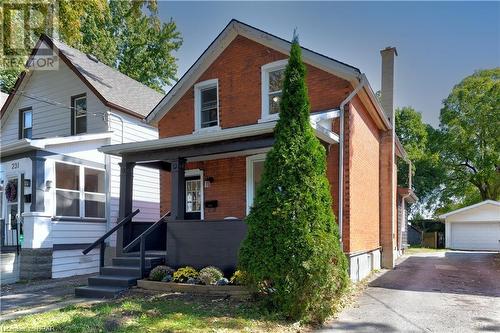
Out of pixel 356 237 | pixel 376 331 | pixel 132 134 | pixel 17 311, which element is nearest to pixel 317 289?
pixel 376 331

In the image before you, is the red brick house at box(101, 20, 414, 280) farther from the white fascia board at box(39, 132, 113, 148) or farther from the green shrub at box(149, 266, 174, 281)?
the white fascia board at box(39, 132, 113, 148)

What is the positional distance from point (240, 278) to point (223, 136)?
10.6 feet

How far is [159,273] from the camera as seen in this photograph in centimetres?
860

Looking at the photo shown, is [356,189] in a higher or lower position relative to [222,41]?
lower

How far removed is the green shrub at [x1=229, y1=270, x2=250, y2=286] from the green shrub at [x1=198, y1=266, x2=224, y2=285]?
311 mm

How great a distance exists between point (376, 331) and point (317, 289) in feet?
3.62

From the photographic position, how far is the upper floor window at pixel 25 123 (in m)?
16.7

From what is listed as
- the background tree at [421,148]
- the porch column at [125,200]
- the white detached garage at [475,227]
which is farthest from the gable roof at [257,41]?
the background tree at [421,148]

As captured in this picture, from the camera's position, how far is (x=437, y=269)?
13227mm

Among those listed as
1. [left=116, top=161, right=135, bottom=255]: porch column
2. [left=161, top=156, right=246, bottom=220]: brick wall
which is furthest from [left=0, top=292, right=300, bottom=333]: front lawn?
[left=161, top=156, right=246, bottom=220]: brick wall

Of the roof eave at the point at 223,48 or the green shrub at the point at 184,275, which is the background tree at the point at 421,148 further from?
A: the green shrub at the point at 184,275

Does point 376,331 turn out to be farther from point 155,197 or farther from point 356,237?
point 155,197

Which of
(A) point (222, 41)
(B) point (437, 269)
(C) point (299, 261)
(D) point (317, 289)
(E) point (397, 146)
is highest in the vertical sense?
(A) point (222, 41)

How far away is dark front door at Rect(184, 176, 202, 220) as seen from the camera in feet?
41.0
